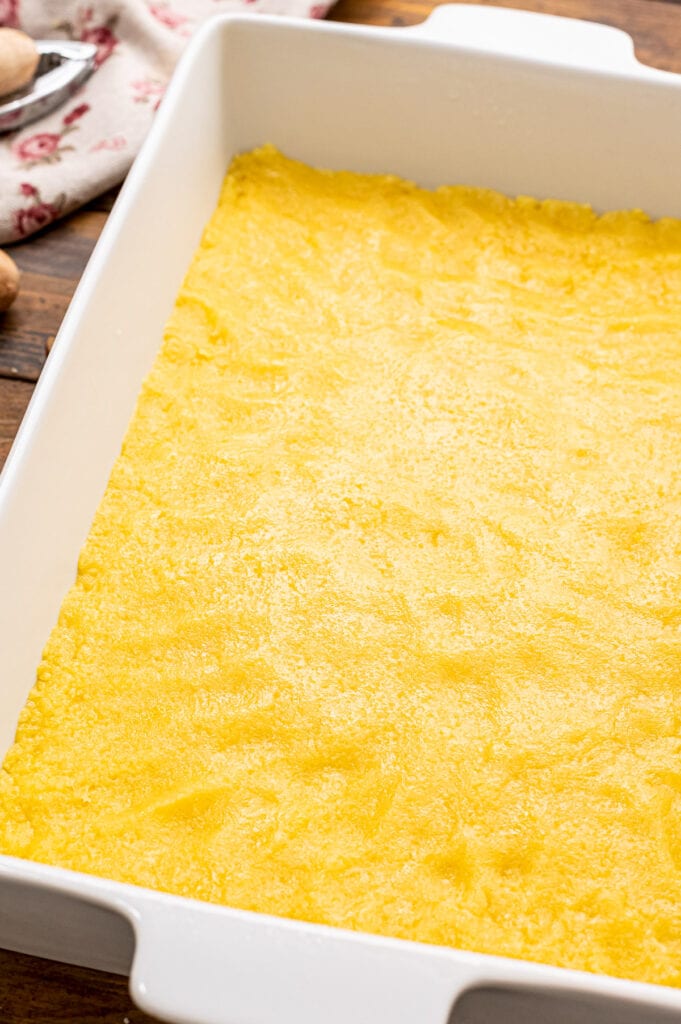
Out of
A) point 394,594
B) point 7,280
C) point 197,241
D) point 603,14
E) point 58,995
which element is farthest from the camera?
point 603,14

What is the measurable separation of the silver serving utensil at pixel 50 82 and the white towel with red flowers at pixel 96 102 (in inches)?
0.5

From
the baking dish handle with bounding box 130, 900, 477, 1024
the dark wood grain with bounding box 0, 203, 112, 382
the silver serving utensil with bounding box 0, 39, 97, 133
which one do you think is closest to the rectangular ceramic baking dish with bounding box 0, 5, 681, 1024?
the baking dish handle with bounding box 130, 900, 477, 1024

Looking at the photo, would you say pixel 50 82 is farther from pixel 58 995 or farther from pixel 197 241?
pixel 58 995

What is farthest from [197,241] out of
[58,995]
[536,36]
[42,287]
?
[58,995]

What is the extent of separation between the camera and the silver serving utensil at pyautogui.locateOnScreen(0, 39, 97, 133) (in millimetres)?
1531

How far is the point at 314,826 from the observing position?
3.33 feet

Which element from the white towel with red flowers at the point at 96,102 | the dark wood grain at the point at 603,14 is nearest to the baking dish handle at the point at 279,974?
the white towel with red flowers at the point at 96,102

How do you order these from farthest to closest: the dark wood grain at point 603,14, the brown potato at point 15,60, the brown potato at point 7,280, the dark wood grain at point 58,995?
1. the dark wood grain at point 603,14
2. the brown potato at point 15,60
3. the brown potato at point 7,280
4. the dark wood grain at point 58,995

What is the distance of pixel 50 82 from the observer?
61.6 inches

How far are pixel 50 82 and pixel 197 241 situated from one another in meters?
0.33

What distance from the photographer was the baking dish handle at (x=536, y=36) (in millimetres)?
1402

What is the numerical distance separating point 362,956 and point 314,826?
23 centimetres

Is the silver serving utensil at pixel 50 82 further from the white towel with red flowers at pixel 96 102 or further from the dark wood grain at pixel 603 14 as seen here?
the dark wood grain at pixel 603 14

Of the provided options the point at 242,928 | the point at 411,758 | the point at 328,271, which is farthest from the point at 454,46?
the point at 242,928
